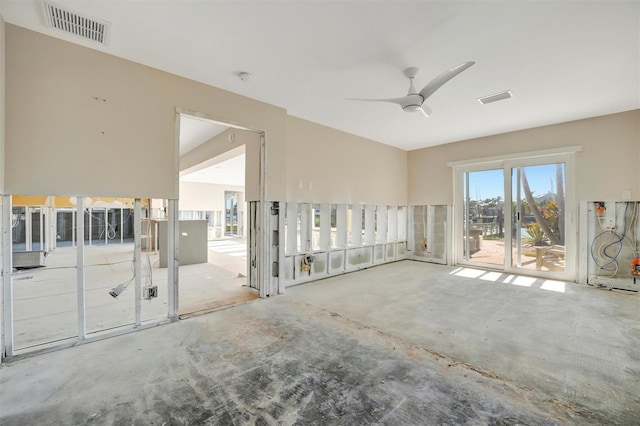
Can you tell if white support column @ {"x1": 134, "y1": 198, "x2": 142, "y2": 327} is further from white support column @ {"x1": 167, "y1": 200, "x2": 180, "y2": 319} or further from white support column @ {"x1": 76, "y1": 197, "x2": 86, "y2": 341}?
white support column @ {"x1": 76, "y1": 197, "x2": 86, "y2": 341}

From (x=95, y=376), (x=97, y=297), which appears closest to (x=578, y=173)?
(x=95, y=376)

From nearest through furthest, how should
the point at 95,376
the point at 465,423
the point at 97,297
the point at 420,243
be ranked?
the point at 465,423 → the point at 95,376 → the point at 97,297 → the point at 420,243

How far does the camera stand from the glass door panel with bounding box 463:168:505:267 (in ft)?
19.2

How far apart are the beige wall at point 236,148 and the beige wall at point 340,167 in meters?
0.60

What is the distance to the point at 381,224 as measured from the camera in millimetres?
6590

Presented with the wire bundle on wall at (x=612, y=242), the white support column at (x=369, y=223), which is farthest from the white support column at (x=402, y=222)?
the wire bundle on wall at (x=612, y=242)

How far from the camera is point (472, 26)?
96.1 inches

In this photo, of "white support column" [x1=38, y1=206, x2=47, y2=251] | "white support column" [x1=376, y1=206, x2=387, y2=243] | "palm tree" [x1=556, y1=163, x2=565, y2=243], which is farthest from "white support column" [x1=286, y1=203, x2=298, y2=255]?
"white support column" [x1=38, y1=206, x2=47, y2=251]

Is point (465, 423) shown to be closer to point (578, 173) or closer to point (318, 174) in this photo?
point (318, 174)

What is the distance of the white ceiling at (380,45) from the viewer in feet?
7.35

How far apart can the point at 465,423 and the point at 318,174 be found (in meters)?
4.19

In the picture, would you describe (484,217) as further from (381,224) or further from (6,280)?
(6,280)

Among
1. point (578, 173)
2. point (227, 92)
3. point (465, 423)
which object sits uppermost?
point (227, 92)

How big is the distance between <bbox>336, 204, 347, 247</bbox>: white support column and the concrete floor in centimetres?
212
